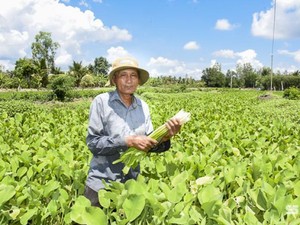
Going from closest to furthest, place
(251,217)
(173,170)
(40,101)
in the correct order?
(251,217)
(173,170)
(40,101)

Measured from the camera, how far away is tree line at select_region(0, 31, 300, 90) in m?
53.7

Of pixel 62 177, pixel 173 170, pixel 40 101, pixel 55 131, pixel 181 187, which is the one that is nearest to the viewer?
pixel 181 187

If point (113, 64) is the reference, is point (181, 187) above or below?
below

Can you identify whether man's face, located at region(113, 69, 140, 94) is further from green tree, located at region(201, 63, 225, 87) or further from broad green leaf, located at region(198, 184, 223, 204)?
green tree, located at region(201, 63, 225, 87)

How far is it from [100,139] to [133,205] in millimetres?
823

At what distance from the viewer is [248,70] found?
102 metres

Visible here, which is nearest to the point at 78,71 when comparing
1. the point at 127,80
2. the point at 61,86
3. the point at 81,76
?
the point at 81,76

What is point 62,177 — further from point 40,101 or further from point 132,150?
point 40,101

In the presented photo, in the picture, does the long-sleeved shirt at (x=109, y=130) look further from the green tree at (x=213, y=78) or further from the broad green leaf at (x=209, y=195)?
the green tree at (x=213, y=78)

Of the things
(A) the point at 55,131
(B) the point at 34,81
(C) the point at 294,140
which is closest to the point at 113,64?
(C) the point at 294,140

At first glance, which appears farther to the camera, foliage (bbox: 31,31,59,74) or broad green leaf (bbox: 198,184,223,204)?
foliage (bbox: 31,31,59,74)

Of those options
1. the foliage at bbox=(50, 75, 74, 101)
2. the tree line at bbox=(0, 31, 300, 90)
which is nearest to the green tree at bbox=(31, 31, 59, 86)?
the tree line at bbox=(0, 31, 300, 90)

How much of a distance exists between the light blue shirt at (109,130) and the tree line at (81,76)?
2595 centimetres

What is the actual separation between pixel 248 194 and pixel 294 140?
269 centimetres
